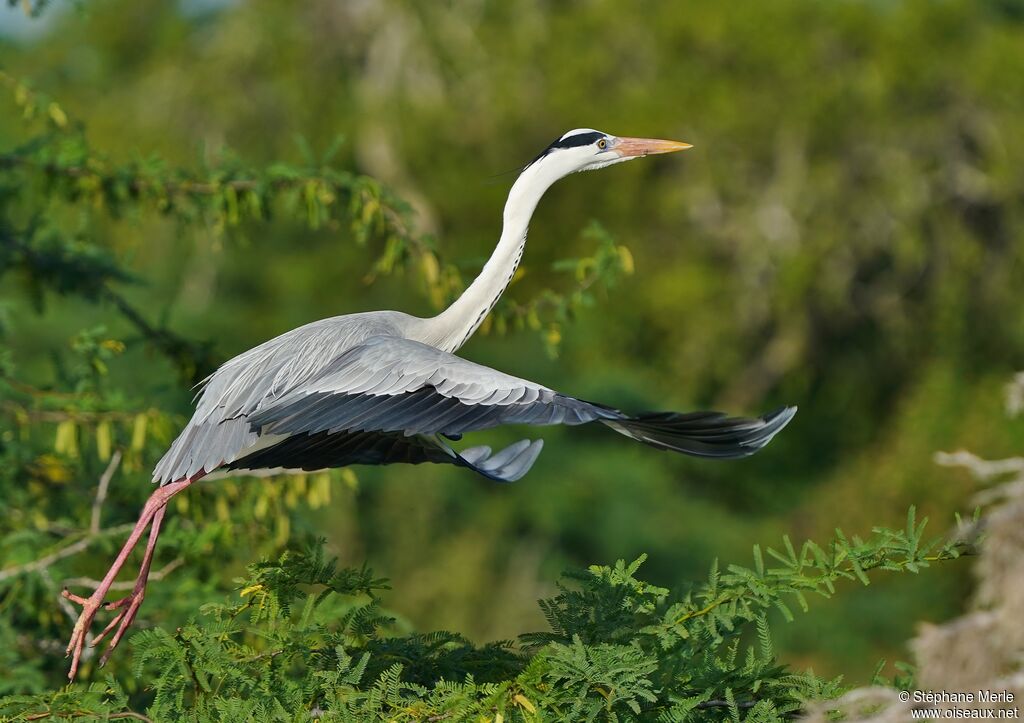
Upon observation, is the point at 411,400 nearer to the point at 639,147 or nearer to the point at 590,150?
the point at 590,150

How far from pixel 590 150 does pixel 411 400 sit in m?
1.96

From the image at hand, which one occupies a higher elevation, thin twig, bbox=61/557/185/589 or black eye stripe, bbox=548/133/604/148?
black eye stripe, bbox=548/133/604/148

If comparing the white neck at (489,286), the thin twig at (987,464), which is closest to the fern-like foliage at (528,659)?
the thin twig at (987,464)

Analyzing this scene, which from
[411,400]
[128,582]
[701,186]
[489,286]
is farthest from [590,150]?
[701,186]

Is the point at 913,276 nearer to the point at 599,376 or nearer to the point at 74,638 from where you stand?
the point at 599,376

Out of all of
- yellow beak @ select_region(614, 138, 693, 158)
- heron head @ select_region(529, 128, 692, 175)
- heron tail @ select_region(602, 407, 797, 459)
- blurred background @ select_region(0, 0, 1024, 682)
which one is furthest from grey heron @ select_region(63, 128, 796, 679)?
blurred background @ select_region(0, 0, 1024, 682)

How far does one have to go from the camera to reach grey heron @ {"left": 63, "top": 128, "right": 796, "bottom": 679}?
4.69 m

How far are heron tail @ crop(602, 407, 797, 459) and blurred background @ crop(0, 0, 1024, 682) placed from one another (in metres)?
17.6

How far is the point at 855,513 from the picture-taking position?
21062mm

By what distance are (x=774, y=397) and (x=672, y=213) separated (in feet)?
13.2

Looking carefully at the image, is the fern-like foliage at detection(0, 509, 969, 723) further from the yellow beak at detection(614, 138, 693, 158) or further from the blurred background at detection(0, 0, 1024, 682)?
the blurred background at detection(0, 0, 1024, 682)

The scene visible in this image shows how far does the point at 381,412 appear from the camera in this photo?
4.78 meters

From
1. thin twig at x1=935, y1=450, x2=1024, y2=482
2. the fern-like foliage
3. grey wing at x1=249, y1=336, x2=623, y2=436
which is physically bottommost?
the fern-like foliage

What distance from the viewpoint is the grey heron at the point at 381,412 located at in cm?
469
